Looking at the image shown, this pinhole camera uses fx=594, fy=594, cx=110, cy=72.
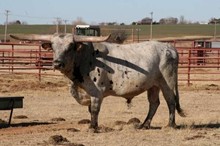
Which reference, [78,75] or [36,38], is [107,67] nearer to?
[78,75]

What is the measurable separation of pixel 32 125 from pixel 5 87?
9.27 m

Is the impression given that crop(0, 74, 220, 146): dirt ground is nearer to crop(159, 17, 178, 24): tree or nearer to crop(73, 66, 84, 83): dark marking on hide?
crop(73, 66, 84, 83): dark marking on hide

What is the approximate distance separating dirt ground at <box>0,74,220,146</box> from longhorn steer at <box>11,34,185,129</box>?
0.70m

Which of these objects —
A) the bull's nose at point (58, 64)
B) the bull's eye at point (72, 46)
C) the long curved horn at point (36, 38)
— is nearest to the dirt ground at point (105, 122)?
the bull's nose at point (58, 64)

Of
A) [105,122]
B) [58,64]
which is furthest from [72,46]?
[105,122]

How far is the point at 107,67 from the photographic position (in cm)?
1206

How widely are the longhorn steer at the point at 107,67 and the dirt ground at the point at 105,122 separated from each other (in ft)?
2.29

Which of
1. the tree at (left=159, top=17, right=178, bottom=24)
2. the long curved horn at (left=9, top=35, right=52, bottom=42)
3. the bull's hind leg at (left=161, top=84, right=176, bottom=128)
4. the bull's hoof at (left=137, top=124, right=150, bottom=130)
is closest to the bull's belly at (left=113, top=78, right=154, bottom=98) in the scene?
the bull's hind leg at (left=161, top=84, right=176, bottom=128)

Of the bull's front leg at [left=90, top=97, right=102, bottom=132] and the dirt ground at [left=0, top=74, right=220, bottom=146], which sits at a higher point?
the bull's front leg at [left=90, top=97, right=102, bottom=132]

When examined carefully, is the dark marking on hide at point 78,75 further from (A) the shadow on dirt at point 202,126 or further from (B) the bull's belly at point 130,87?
(A) the shadow on dirt at point 202,126

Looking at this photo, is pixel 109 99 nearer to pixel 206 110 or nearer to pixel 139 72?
pixel 206 110

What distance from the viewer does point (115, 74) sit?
1208cm

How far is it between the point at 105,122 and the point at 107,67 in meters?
1.98

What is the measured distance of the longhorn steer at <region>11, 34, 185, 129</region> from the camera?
11.6 m
